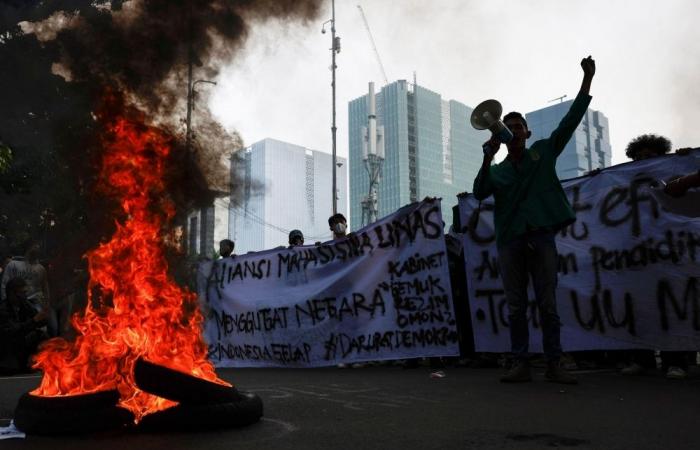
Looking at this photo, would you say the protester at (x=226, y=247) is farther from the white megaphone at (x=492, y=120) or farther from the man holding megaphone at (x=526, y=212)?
the white megaphone at (x=492, y=120)

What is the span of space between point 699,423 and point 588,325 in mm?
2735

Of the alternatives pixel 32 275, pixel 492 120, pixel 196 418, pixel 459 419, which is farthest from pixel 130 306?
pixel 32 275

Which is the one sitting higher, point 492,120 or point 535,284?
point 492,120

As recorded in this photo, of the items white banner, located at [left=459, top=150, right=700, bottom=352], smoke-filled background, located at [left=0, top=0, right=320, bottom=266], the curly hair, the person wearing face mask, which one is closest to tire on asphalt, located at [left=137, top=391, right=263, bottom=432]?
smoke-filled background, located at [left=0, top=0, right=320, bottom=266]

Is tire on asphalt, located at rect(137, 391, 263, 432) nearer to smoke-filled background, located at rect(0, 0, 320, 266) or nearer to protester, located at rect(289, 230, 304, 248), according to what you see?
smoke-filled background, located at rect(0, 0, 320, 266)

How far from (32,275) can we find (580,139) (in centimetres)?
9889

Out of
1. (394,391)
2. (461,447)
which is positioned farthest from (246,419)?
(394,391)

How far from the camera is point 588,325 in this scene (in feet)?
17.7

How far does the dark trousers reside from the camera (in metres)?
4.54

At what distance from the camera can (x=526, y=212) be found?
4.67 metres

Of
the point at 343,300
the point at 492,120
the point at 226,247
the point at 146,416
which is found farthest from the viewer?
the point at 226,247

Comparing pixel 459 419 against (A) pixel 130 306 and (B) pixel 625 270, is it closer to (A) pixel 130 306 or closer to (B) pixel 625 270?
(A) pixel 130 306

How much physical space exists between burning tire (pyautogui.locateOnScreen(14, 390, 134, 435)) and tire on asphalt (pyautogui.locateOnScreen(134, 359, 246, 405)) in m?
0.21

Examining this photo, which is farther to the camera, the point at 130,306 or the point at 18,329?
the point at 18,329
